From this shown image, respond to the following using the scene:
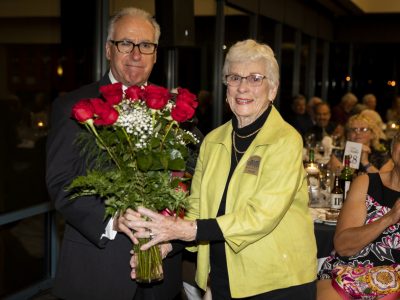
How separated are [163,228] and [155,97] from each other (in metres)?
0.47

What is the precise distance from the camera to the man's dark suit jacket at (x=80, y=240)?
90.4 inches

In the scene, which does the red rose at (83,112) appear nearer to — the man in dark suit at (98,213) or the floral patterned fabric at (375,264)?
the man in dark suit at (98,213)

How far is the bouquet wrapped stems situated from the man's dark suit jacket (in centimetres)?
10

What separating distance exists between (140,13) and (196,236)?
99 centimetres

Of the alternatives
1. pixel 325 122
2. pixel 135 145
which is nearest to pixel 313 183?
pixel 135 145

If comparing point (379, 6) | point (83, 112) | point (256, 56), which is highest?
point (379, 6)

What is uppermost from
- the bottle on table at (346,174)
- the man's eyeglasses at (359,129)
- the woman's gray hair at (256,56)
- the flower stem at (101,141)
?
the woman's gray hair at (256,56)

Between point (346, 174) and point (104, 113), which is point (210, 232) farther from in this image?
point (346, 174)

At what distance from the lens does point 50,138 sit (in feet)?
7.76

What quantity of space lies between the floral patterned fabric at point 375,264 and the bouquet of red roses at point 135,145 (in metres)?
1.27

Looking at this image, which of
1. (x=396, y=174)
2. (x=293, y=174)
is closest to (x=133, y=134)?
(x=293, y=174)

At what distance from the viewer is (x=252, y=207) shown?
85.7 inches

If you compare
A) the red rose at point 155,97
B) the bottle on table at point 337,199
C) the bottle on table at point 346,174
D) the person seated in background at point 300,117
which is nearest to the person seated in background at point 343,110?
→ the person seated in background at point 300,117

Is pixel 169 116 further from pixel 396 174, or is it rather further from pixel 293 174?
pixel 396 174
